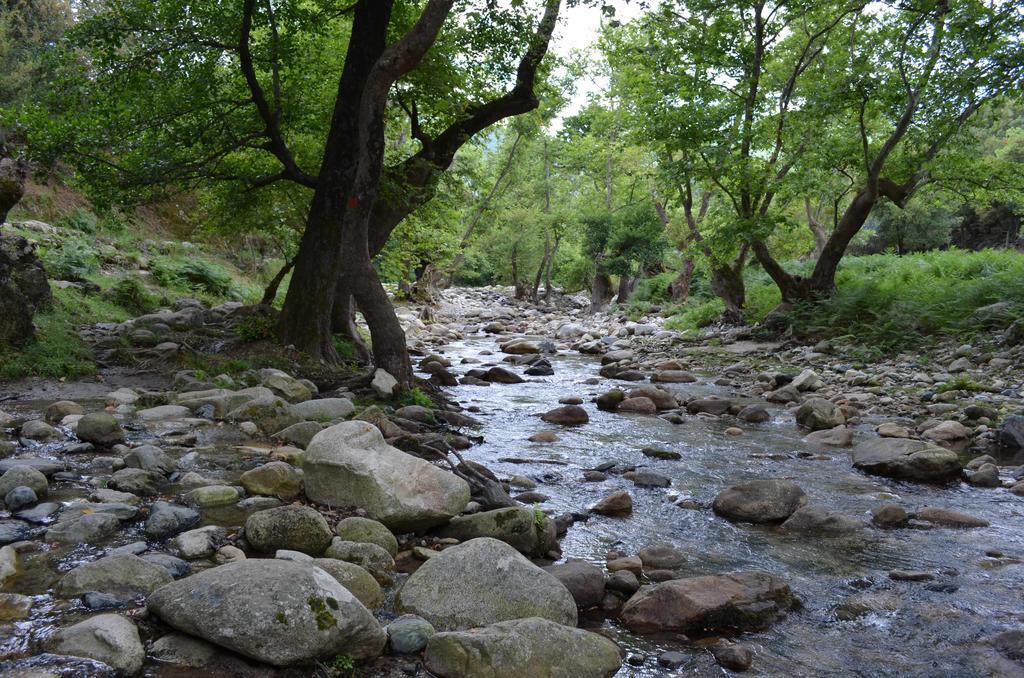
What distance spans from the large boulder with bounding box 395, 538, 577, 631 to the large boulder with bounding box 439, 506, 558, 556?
33.9 inches

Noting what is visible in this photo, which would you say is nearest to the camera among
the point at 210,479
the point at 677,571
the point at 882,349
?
the point at 677,571

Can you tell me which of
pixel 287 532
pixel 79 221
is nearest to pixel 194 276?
pixel 79 221

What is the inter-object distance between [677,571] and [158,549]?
3458 mm

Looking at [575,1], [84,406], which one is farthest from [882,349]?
[84,406]

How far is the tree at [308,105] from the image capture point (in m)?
10.3

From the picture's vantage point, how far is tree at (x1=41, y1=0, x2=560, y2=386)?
33.7 ft

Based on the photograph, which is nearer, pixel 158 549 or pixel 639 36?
pixel 158 549

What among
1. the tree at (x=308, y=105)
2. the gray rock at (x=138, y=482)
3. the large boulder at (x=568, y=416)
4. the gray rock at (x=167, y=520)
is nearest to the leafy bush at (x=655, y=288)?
the tree at (x=308, y=105)

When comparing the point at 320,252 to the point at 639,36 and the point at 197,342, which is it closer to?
the point at 197,342

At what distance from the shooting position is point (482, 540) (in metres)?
4.36

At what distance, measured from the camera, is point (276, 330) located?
11.1 meters

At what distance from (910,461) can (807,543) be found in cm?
255

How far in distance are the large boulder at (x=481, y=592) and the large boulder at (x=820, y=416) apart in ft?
23.3

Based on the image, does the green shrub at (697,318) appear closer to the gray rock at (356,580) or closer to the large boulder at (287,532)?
the large boulder at (287,532)
